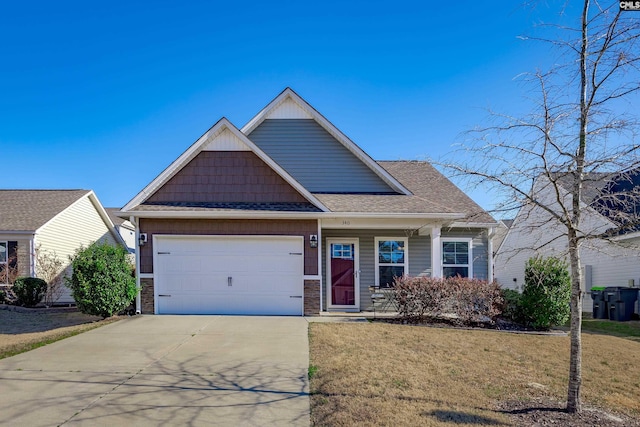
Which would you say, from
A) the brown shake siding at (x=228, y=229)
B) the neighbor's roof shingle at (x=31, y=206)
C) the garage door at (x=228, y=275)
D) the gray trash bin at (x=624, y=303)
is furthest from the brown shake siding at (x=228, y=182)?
the gray trash bin at (x=624, y=303)

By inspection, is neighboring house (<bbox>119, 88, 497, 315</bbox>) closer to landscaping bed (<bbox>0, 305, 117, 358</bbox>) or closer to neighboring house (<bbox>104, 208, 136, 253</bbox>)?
landscaping bed (<bbox>0, 305, 117, 358</bbox>)

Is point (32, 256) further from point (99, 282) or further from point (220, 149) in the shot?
point (220, 149)

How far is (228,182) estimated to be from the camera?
11641mm

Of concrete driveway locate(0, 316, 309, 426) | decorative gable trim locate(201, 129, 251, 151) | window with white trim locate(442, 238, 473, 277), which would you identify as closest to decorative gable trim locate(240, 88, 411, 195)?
decorative gable trim locate(201, 129, 251, 151)

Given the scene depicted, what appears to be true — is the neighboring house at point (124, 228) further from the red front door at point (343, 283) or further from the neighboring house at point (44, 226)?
the red front door at point (343, 283)

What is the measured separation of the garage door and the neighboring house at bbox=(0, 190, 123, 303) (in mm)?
8201

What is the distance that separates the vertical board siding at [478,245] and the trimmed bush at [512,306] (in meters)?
2.48

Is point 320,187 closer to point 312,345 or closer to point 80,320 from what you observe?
point 312,345

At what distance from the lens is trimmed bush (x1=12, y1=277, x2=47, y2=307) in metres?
13.9

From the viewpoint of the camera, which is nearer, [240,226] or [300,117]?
[240,226]

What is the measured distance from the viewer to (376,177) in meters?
13.7

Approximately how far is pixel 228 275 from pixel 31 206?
12.6 metres

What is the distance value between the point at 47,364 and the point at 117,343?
4.68 ft

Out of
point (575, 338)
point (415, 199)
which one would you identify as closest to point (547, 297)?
point (415, 199)
